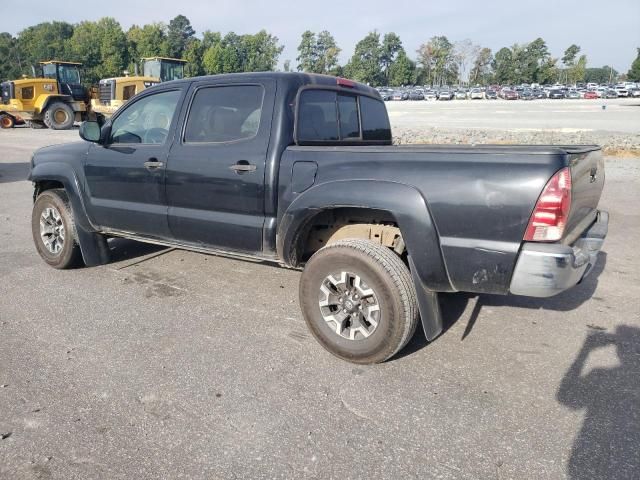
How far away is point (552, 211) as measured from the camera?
8.55 ft

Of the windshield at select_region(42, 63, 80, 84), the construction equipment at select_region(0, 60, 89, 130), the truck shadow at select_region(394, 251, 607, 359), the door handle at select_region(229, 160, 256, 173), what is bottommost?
the truck shadow at select_region(394, 251, 607, 359)

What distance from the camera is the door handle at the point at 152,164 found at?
4125mm

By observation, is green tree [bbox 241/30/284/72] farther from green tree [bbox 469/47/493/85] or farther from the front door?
the front door

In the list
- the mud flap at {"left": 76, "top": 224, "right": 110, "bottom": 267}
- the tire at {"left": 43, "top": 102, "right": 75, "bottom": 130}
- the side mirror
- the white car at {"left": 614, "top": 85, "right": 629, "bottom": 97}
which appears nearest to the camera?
the side mirror

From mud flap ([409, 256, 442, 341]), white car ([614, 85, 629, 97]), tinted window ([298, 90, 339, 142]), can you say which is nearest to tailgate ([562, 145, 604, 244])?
mud flap ([409, 256, 442, 341])

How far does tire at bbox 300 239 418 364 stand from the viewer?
307 cm

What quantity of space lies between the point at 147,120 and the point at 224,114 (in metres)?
0.93

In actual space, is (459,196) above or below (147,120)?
below

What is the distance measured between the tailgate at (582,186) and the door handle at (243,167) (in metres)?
2.04

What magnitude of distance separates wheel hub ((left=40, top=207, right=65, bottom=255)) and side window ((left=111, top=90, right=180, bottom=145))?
1.12m

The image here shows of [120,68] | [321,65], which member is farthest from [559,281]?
[321,65]

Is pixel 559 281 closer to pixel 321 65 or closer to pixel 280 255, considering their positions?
pixel 280 255

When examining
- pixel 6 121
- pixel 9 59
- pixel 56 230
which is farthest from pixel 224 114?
pixel 9 59

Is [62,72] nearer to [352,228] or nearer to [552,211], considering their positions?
[352,228]
